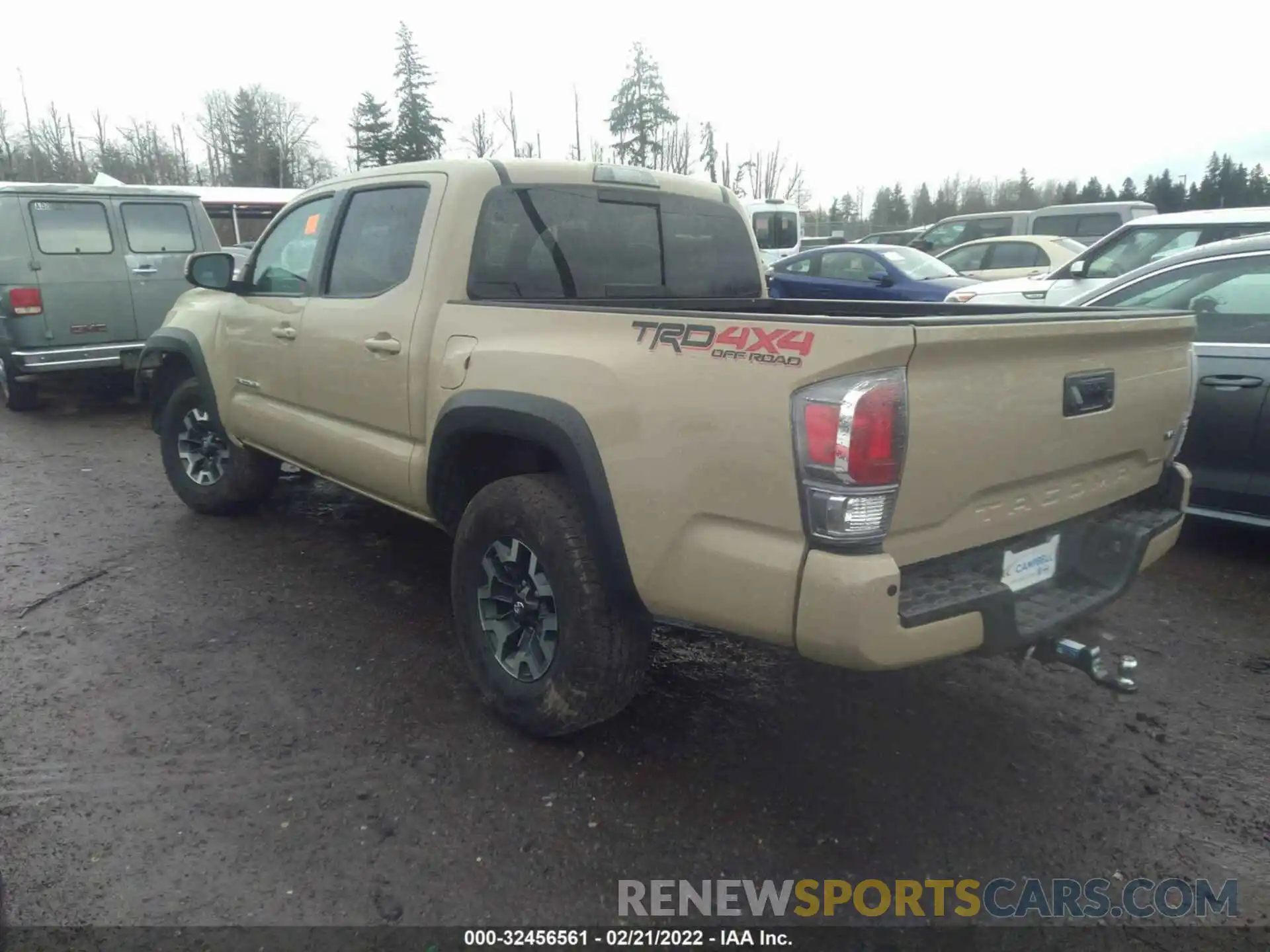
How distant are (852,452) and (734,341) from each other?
0.44 m

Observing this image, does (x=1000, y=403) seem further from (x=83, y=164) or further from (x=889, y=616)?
(x=83, y=164)

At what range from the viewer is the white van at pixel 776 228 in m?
21.1

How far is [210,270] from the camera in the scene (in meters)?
4.64

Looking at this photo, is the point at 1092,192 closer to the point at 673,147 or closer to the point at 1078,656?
the point at 673,147

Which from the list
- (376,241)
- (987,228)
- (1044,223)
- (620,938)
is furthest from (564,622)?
(987,228)

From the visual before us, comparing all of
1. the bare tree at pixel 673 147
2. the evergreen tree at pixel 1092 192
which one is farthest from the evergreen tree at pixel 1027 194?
the bare tree at pixel 673 147

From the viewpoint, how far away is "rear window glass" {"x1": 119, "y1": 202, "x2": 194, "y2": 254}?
936 cm

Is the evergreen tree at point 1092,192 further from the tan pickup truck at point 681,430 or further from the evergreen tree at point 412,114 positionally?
the tan pickup truck at point 681,430

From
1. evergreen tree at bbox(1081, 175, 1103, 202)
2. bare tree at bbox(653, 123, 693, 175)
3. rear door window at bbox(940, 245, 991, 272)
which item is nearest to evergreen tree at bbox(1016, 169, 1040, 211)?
evergreen tree at bbox(1081, 175, 1103, 202)

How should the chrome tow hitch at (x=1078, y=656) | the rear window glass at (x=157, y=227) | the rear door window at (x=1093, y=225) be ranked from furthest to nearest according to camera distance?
the rear door window at (x=1093, y=225) < the rear window glass at (x=157, y=227) < the chrome tow hitch at (x=1078, y=656)

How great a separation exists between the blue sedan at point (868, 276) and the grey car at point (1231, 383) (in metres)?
6.66

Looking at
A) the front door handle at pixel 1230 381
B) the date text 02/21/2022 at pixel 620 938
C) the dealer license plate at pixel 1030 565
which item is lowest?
the date text 02/21/2022 at pixel 620 938

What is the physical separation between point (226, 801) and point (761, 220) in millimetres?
20071

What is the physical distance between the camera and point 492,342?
3.12 metres
